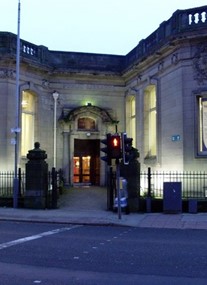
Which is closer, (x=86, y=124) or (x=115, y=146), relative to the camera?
(x=115, y=146)

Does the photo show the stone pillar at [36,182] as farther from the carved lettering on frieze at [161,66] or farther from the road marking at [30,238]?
the carved lettering on frieze at [161,66]

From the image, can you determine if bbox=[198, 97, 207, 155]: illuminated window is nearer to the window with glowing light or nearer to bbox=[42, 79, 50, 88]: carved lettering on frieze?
the window with glowing light

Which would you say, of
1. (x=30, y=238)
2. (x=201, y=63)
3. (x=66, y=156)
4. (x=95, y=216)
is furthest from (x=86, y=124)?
(x=30, y=238)

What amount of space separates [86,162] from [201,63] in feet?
34.6

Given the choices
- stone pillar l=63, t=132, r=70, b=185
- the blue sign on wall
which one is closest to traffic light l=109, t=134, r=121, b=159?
the blue sign on wall

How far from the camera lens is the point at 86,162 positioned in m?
28.3

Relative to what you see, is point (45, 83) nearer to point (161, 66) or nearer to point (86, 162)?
point (86, 162)

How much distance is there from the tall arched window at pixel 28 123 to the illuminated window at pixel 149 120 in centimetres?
633

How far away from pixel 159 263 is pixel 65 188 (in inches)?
672

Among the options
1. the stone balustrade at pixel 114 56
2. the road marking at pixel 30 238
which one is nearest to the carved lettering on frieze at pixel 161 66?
the stone balustrade at pixel 114 56

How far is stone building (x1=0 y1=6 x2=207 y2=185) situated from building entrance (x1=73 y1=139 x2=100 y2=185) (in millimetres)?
60

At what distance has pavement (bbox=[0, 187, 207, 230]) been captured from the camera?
1540cm

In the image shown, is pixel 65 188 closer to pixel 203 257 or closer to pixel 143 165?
pixel 143 165

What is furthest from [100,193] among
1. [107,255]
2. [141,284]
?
[141,284]
